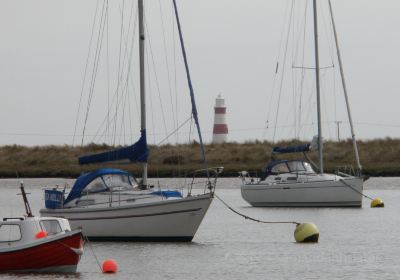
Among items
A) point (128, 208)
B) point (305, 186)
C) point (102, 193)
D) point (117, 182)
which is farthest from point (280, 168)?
point (128, 208)

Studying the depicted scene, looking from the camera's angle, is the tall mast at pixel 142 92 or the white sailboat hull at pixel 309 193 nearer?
the tall mast at pixel 142 92

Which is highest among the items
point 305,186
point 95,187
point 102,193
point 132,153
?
point 132,153

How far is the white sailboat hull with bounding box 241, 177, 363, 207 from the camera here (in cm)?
6381

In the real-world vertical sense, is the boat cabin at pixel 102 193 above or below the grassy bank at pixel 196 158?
below

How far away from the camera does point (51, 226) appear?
3694 centimetres

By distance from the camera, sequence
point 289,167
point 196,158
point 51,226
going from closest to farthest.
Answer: point 51,226, point 289,167, point 196,158

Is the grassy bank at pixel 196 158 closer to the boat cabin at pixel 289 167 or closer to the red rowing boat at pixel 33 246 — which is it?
the boat cabin at pixel 289 167

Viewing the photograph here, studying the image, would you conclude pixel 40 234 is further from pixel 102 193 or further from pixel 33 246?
pixel 102 193

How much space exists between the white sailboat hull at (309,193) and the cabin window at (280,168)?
29.3 inches

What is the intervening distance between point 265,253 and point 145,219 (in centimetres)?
413

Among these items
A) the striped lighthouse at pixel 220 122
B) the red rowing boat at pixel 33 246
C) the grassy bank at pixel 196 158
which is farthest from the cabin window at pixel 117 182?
the striped lighthouse at pixel 220 122

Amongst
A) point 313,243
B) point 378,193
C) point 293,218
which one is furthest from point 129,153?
point 378,193

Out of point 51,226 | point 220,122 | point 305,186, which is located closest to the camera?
point 51,226

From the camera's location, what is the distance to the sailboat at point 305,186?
63.9 m
